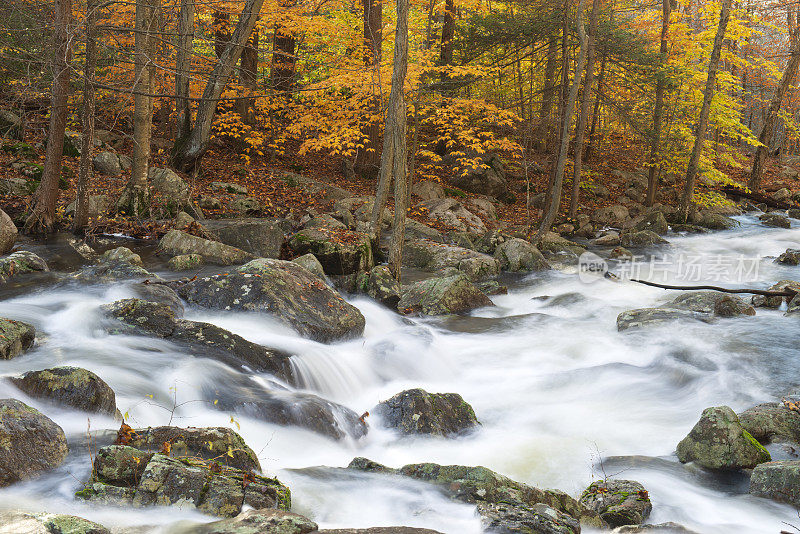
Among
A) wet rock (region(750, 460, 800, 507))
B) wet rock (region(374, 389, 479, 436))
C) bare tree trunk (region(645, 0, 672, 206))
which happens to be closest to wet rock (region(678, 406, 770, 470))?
wet rock (region(750, 460, 800, 507))

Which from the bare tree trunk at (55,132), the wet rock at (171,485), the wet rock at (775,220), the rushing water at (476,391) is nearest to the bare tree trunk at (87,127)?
the bare tree trunk at (55,132)

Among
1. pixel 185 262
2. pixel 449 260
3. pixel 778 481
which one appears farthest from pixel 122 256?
pixel 778 481

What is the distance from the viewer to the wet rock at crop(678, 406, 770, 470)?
5152mm

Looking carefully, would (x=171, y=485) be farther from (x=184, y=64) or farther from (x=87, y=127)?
(x=184, y=64)

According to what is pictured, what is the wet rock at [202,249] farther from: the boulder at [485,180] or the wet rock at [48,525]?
the boulder at [485,180]

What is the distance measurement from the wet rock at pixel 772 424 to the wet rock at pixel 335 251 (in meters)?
6.65

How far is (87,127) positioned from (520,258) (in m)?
8.74

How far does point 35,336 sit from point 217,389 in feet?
6.51

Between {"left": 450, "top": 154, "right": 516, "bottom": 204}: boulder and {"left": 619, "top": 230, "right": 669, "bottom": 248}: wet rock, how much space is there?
13.5ft

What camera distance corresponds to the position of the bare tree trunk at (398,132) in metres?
9.52

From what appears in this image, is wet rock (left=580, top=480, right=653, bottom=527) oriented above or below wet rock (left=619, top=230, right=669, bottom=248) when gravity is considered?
below

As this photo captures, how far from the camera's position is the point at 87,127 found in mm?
9344

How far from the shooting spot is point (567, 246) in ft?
50.9

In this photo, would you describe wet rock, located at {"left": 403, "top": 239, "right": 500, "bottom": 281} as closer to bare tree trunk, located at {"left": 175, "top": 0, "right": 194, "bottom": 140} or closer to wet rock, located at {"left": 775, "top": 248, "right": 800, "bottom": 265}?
bare tree trunk, located at {"left": 175, "top": 0, "right": 194, "bottom": 140}
